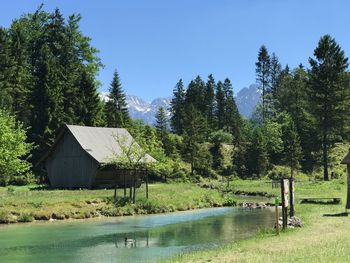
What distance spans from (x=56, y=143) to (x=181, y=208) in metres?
20.1

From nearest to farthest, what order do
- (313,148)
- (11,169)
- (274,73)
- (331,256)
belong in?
(331,256) < (11,169) < (313,148) < (274,73)

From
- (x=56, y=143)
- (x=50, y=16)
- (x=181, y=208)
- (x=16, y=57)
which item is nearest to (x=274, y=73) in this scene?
(x=50, y=16)

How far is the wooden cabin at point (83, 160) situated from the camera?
50.2m

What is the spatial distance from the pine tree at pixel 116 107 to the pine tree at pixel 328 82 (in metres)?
28.1

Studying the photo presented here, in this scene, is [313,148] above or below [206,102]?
below

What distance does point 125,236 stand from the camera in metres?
24.9

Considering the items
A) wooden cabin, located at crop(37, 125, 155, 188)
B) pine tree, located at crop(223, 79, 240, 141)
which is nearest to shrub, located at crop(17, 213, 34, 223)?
wooden cabin, located at crop(37, 125, 155, 188)

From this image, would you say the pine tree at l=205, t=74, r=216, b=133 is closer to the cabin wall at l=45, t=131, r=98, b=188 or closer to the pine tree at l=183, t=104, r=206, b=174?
the pine tree at l=183, t=104, r=206, b=174

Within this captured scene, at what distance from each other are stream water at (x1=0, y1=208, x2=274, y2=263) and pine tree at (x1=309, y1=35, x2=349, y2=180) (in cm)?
3556

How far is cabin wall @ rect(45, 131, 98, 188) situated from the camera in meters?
50.5

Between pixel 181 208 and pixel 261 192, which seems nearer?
pixel 181 208

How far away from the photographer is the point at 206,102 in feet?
356

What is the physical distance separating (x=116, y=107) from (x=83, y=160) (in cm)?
3347

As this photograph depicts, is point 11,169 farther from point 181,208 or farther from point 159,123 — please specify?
point 159,123
